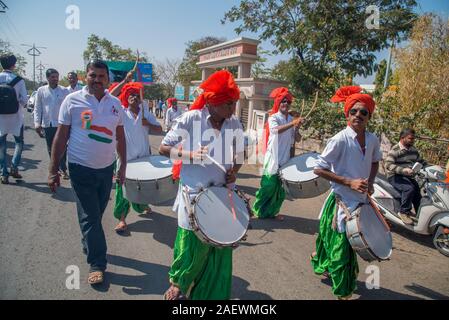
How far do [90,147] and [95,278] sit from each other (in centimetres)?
127

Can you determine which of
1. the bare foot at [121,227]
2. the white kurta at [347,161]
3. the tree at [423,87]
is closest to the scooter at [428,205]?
the white kurta at [347,161]

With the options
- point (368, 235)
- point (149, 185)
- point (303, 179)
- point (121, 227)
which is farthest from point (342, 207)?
point (121, 227)

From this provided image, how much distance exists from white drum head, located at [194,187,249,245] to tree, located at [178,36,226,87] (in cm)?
3200

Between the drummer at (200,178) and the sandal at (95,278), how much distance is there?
0.76 metres

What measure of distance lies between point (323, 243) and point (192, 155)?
1.85 metres

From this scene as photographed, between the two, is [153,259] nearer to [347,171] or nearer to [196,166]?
[196,166]

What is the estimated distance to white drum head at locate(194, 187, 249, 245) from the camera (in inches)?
102

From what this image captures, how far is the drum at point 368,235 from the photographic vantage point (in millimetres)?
2938

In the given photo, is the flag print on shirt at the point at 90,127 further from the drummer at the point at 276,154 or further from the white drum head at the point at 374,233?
the drummer at the point at 276,154

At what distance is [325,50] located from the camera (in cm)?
1287

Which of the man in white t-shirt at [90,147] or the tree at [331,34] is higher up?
the tree at [331,34]

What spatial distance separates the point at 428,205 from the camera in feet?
15.5

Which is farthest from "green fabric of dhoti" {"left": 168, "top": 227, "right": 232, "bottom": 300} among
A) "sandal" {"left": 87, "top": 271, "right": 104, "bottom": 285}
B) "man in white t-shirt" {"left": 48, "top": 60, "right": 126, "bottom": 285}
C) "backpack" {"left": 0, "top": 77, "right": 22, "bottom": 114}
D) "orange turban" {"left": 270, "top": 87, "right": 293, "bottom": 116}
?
"backpack" {"left": 0, "top": 77, "right": 22, "bottom": 114}
